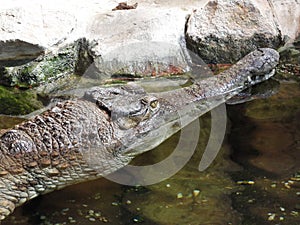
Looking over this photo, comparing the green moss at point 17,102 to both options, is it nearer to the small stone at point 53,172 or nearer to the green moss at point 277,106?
the small stone at point 53,172

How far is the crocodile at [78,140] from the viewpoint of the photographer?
3109 millimetres

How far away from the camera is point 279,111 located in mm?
4414

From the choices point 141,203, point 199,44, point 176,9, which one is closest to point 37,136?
point 141,203

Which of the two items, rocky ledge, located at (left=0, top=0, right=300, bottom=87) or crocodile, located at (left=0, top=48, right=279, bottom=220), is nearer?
crocodile, located at (left=0, top=48, right=279, bottom=220)

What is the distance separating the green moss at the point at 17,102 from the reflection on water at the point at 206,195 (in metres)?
1.28

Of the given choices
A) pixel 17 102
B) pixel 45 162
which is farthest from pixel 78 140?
pixel 17 102

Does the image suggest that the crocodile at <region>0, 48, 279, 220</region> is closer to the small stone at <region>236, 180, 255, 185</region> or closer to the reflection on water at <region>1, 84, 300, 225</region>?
the reflection on water at <region>1, 84, 300, 225</region>

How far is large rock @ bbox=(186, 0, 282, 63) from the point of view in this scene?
5184 millimetres

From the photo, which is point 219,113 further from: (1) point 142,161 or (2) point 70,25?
(2) point 70,25

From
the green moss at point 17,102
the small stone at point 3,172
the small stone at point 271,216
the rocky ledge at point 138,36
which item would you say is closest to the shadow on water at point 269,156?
the small stone at point 271,216

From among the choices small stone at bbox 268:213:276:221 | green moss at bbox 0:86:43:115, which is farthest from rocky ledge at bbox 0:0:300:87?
small stone at bbox 268:213:276:221

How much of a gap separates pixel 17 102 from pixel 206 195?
2034mm

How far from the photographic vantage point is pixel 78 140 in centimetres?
322

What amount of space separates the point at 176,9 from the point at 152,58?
73 cm
